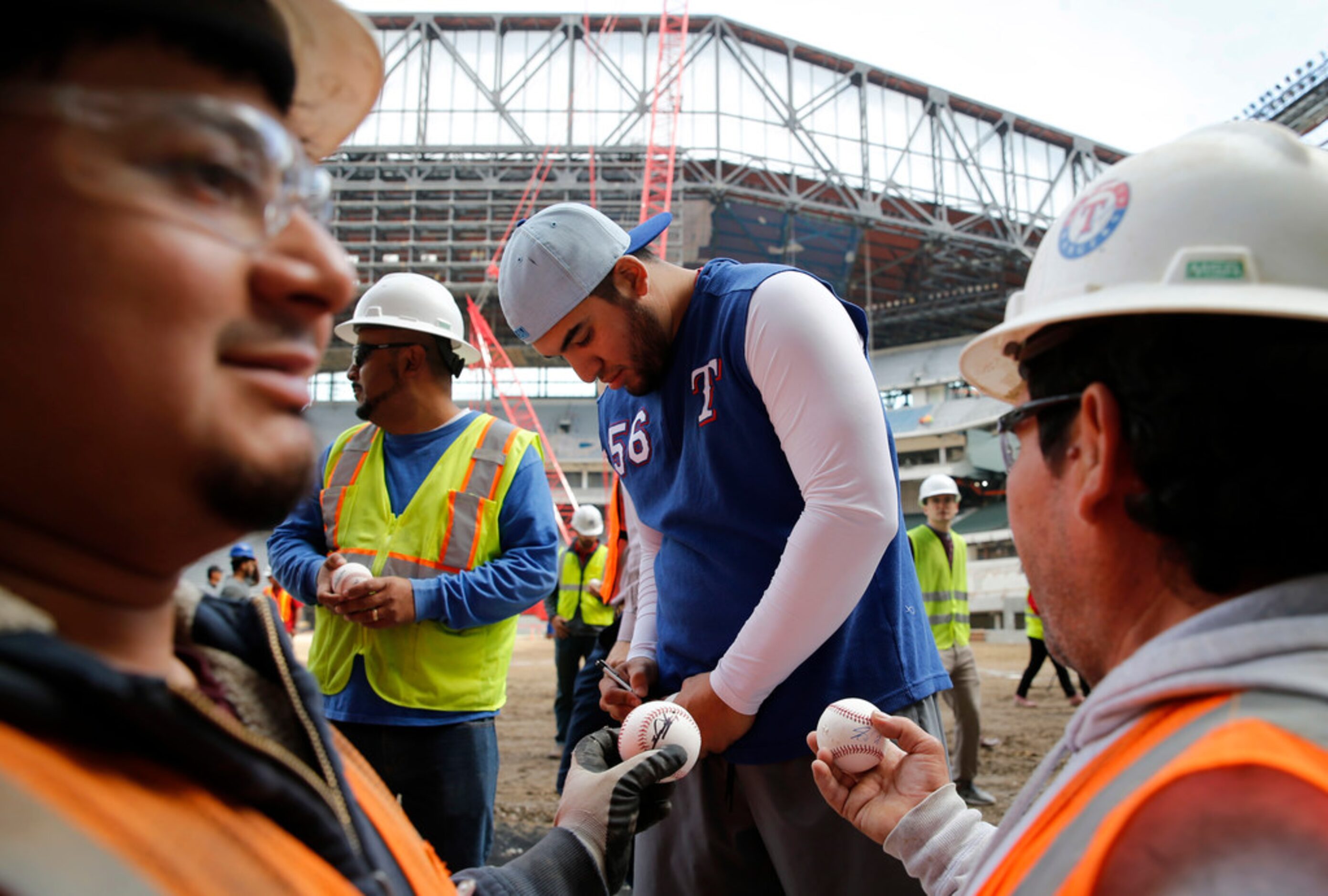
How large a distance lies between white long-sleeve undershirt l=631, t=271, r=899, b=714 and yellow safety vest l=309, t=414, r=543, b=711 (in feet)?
3.87

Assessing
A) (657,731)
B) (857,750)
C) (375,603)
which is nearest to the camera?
(857,750)

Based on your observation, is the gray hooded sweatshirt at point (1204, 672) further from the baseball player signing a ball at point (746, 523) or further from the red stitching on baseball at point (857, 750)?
the baseball player signing a ball at point (746, 523)

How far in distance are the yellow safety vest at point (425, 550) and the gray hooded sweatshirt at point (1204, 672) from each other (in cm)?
202

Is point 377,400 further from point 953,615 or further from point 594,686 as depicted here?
point 953,615

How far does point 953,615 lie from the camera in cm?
739

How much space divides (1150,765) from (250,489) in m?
0.96

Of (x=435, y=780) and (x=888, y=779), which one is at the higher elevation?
(x=888, y=779)

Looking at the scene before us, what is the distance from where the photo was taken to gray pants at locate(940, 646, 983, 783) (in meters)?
6.36

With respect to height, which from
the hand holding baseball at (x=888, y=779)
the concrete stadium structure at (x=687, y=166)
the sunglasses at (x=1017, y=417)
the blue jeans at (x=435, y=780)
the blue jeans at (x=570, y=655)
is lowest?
the blue jeans at (x=570, y=655)

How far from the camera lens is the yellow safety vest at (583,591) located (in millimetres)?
9727

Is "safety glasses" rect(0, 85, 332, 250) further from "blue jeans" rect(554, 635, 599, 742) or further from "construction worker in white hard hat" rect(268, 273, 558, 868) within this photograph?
"blue jeans" rect(554, 635, 599, 742)

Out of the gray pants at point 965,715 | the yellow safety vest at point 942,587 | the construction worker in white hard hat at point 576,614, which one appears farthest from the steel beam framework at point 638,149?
the gray pants at point 965,715

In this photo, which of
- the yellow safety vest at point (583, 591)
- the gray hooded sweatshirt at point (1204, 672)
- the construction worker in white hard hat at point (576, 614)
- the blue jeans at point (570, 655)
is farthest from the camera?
the yellow safety vest at point (583, 591)

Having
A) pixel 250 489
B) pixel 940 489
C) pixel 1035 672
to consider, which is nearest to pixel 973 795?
pixel 940 489
